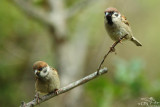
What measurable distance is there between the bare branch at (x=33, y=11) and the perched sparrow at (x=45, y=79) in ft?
15.0

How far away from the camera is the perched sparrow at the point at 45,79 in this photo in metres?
4.22

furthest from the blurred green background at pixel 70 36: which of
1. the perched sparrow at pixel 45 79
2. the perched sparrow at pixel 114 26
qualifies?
the perched sparrow at pixel 114 26

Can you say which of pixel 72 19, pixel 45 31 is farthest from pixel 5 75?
pixel 72 19

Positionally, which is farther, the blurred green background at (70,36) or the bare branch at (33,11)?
the blurred green background at (70,36)

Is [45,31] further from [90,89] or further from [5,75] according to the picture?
[90,89]

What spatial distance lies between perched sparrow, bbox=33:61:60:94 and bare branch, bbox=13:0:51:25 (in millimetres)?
4569

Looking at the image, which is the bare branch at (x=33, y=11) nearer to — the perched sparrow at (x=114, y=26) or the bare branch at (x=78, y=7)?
the bare branch at (x=78, y=7)

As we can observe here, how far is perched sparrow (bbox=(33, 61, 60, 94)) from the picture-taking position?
13.8 feet

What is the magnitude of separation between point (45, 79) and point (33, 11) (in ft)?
16.1

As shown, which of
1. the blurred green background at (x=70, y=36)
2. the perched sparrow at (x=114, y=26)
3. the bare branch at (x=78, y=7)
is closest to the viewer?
the perched sparrow at (x=114, y=26)

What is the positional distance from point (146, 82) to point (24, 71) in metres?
4.35

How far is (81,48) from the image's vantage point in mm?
9969

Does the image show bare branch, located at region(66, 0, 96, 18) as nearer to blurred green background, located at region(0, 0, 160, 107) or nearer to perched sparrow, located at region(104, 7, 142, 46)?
blurred green background, located at region(0, 0, 160, 107)

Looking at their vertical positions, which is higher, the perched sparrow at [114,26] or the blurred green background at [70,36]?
the blurred green background at [70,36]
